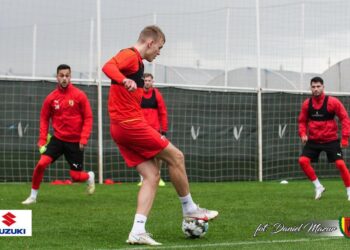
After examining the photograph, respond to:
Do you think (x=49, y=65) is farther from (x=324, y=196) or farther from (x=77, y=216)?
(x=77, y=216)

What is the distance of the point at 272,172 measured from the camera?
64.5 feet

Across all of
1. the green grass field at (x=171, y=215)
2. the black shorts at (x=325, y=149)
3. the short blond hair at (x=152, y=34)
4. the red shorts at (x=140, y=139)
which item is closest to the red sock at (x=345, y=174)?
the black shorts at (x=325, y=149)

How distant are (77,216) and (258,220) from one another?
2209mm

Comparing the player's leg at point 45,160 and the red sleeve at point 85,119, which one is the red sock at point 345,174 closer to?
the red sleeve at point 85,119

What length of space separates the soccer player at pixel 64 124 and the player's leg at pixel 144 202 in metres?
4.67

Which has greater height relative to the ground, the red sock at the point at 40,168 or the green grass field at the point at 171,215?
the red sock at the point at 40,168

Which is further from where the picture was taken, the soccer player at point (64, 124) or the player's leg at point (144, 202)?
the soccer player at point (64, 124)

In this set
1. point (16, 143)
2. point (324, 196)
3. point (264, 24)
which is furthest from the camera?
point (264, 24)

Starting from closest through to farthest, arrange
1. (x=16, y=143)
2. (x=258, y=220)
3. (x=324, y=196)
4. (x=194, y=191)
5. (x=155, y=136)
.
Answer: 1. (x=155, y=136)
2. (x=258, y=220)
3. (x=324, y=196)
4. (x=194, y=191)
5. (x=16, y=143)

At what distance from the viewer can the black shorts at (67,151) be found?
492 inches

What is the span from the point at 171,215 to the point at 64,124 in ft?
10.4

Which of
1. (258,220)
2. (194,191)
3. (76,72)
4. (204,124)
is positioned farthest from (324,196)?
(76,72)

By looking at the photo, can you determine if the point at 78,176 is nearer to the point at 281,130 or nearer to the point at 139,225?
the point at 139,225

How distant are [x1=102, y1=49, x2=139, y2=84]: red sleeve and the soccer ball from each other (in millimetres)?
1564
